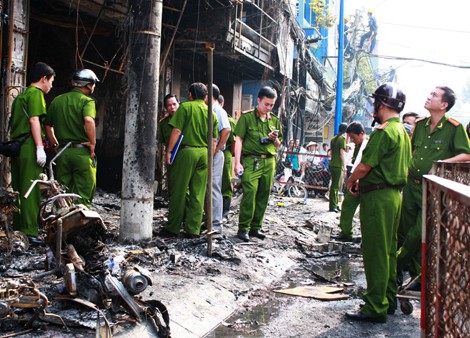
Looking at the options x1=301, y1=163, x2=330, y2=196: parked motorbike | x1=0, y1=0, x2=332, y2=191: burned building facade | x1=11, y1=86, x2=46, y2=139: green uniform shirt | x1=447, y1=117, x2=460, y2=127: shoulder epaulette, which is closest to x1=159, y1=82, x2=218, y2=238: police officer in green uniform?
x1=0, y1=0, x2=332, y2=191: burned building facade

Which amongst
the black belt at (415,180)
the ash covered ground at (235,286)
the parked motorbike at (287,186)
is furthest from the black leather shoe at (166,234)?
the parked motorbike at (287,186)

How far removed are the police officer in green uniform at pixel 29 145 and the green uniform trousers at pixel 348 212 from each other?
439cm

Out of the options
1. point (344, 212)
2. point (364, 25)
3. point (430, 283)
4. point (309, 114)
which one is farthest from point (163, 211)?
point (364, 25)

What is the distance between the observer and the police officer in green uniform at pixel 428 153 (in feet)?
17.0

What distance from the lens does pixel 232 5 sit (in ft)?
36.0

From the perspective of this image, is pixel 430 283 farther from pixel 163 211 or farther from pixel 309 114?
pixel 309 114

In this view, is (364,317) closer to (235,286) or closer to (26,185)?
(235,286)

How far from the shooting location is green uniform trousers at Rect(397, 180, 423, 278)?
5.04 meters

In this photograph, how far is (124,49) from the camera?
6320 mm

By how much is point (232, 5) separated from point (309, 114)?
1186cm

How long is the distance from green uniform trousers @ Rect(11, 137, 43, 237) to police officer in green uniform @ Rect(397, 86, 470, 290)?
3939 millimetres

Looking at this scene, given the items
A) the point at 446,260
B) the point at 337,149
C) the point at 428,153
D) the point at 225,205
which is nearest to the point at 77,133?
the point at 225,205

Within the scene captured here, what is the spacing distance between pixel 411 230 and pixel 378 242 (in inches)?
35.2

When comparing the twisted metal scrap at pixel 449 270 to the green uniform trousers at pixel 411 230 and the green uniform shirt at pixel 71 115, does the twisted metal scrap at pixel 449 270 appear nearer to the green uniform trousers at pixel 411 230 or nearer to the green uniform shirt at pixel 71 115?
the green uniform trousers at pixel 411 230
